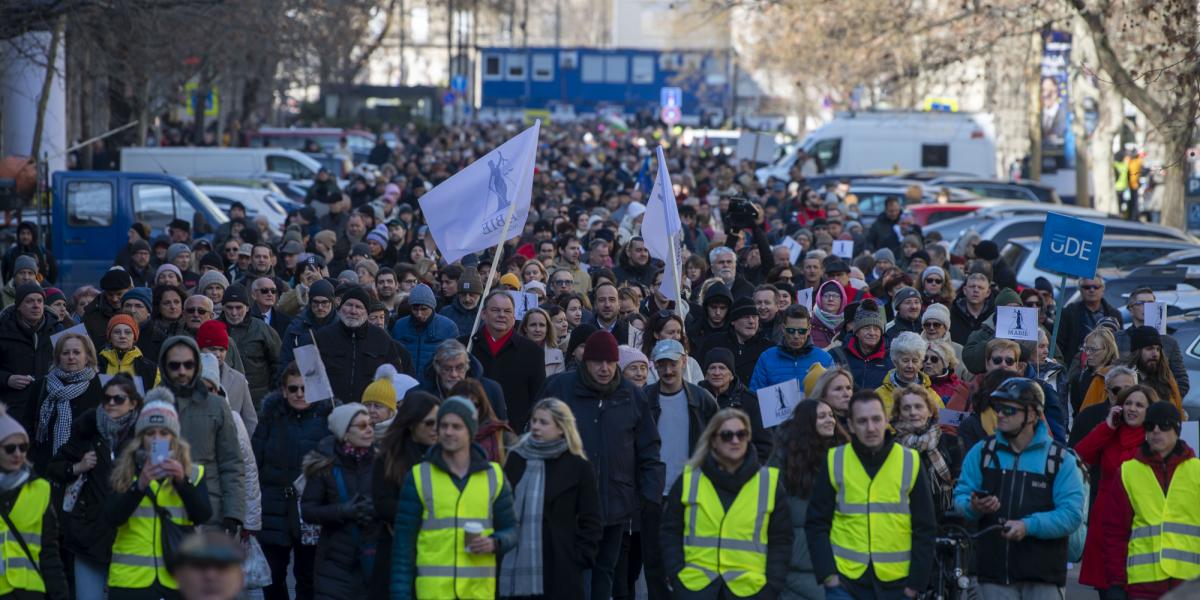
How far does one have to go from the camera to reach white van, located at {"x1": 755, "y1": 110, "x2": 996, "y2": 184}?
40406 millimetres

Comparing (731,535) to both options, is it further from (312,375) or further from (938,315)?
(938,315)

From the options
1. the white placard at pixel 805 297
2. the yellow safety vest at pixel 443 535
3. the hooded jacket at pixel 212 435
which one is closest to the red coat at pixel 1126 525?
the yellow safety vest at pixel 443 535

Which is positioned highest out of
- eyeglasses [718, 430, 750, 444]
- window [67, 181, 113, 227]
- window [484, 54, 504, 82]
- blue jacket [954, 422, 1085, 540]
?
window [484, 54, 504, 82]

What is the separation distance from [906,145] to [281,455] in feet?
111

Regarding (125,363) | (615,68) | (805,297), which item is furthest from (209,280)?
A: (615,68)

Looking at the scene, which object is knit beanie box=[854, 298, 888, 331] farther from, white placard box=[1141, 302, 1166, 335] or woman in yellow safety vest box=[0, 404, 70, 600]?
woman in yellow safety vest box=[0, 404, 70, 600]

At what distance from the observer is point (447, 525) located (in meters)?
6.90

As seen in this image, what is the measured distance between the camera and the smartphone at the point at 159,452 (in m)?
7.21

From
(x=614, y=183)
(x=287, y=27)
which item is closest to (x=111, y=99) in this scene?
(x=287, y=27)

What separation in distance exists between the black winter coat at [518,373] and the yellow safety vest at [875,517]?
3.55 m

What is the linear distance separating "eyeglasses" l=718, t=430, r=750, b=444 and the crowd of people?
2cm

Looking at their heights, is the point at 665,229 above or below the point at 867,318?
above

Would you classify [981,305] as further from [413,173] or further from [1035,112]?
[1035,112]

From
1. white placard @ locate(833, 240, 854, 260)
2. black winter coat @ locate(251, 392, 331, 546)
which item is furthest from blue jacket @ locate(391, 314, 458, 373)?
white placard @ locate(833, 240, 854, 260)
